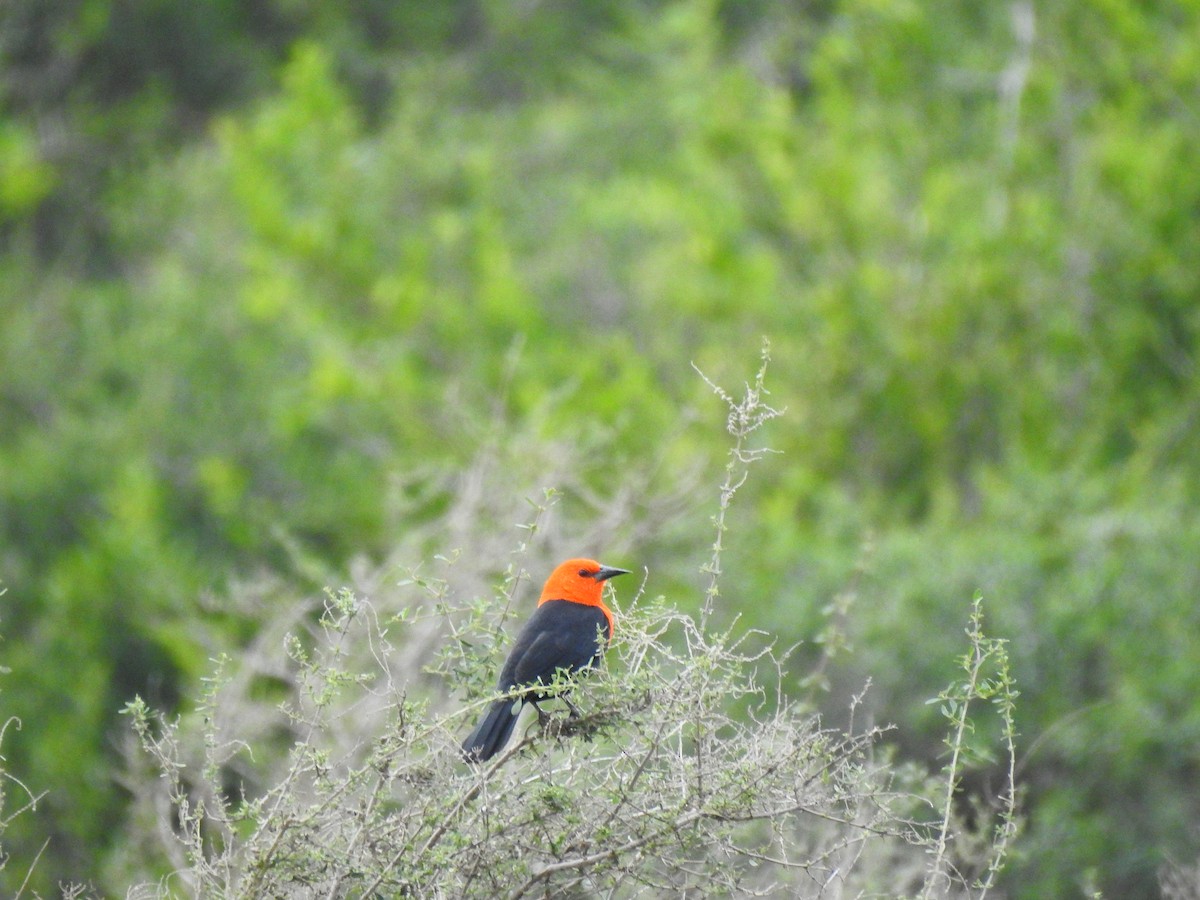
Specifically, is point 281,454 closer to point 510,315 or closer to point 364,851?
point 510,315

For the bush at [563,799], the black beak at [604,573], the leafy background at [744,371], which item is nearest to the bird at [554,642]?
the black beak at [604,573]

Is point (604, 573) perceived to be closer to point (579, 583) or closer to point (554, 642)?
point (579, 583)

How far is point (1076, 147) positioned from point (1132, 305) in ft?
5.99

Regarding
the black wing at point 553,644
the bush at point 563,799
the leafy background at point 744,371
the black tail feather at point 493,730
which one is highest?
the bush at point 563,799

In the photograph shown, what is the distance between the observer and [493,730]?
3.91 m

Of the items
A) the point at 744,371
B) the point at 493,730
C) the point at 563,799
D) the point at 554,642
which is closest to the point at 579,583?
the point at 554,642

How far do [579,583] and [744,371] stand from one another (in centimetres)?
819

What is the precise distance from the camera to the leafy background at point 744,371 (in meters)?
9.19

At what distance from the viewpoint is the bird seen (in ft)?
12.9

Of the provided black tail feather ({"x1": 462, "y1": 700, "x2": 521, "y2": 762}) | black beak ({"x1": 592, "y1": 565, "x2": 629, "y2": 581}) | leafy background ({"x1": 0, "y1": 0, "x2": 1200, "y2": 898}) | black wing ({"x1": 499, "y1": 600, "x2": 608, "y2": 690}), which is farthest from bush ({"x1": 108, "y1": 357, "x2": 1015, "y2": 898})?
leafy background ({"x1": 0, "y1": 0, "x2": 1200, "y2": 898})

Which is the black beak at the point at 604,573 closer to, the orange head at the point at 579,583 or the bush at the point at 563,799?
the orange head at the point at 579,583

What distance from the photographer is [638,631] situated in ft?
11.6

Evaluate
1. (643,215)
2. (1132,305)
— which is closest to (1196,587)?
(1132,305)

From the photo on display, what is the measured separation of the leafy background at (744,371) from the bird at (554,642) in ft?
9.17
